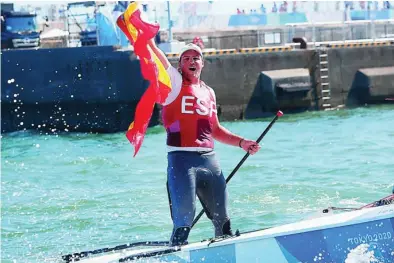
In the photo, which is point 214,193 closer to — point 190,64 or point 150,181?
point 190,64

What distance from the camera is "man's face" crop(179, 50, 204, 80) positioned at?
624 cm

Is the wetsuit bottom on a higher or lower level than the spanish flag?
lower

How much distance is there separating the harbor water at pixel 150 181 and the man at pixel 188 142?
172 cm

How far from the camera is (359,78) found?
65.3ft

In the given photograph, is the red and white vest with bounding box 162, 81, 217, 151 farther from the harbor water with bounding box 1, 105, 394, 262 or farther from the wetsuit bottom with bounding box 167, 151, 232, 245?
the harbor water with bounding box 1, 105, 394, 262

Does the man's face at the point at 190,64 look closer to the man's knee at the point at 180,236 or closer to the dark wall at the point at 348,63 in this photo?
the man's knee at the point at 180,236

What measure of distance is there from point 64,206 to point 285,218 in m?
2.93

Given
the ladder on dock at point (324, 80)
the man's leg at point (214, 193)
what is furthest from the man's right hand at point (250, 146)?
the ladder on dock at point (324, 80)

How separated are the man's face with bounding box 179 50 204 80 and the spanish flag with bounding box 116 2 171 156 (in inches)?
8.4

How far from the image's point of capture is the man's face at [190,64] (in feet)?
20.5

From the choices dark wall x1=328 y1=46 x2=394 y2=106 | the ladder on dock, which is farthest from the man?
dark wall x1=328 y1=46 x2=394 y2=106

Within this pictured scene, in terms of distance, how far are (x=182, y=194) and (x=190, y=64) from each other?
0.91 m

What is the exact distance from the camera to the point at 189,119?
6.18 m

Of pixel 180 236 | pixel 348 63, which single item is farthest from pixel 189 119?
pixel 348 63
